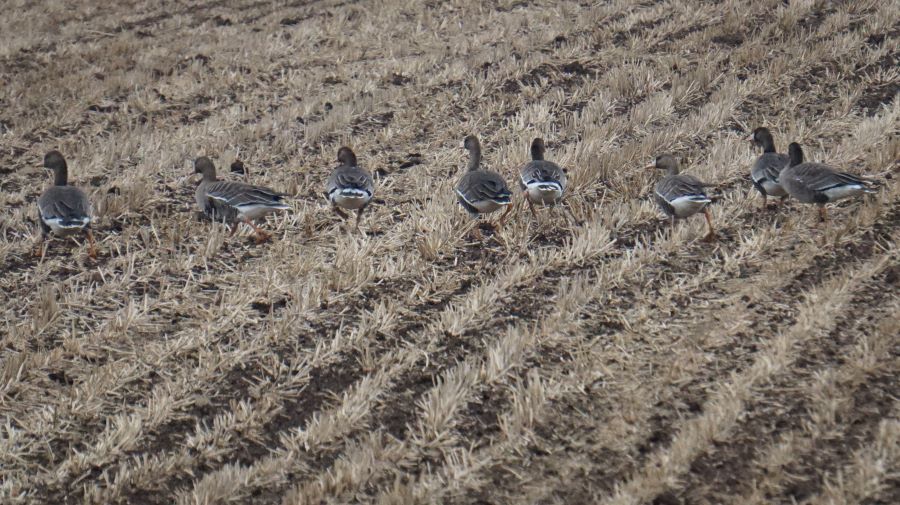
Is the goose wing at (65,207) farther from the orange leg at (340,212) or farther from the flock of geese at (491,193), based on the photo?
the orange leg at (340,212)

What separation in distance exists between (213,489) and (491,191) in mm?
4140

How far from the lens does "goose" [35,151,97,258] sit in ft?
28.9

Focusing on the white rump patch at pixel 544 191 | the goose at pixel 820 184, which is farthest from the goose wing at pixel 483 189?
the goose at pixel 820 184

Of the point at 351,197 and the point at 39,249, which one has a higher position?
the point at 351,197

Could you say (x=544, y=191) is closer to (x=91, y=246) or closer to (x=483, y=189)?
(x=483, y=189)

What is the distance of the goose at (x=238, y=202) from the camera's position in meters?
9.08

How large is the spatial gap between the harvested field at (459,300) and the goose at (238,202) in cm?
22

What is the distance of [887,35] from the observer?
1487 cm

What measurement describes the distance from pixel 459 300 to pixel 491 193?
1339 millimetres

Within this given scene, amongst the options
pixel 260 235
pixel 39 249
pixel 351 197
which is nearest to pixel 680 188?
pixel 351 197

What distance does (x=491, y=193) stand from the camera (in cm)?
895

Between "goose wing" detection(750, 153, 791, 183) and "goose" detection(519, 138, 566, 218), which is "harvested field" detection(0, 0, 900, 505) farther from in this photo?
"goose wing" detection(750, 153, 791, 183)

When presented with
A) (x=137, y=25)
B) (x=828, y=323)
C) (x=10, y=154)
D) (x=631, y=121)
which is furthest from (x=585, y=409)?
(x=137, y=25)

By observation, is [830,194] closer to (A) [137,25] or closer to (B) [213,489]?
(B) [213,489]
